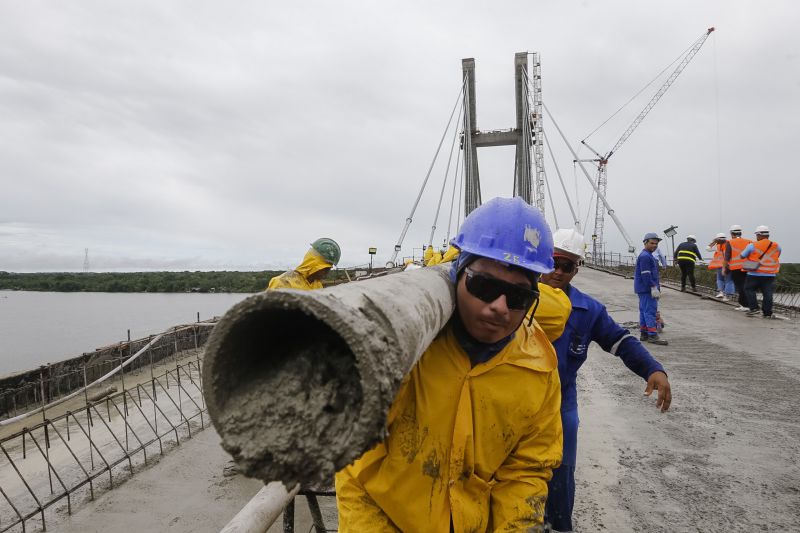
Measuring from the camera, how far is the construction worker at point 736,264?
11.1 meters

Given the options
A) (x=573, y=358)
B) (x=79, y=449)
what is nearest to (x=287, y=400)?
(x=573, y=358)

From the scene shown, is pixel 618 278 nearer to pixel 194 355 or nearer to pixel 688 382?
pixel 688 382

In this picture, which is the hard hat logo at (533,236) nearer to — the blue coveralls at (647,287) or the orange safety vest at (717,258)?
the blue coveralls at (647,287)

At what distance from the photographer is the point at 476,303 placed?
155 cm

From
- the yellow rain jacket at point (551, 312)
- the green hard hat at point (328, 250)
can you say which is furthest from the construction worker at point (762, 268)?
the yellow rain jacket at point (551, 312)

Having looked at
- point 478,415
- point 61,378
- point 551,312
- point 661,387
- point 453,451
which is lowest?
point 61,378

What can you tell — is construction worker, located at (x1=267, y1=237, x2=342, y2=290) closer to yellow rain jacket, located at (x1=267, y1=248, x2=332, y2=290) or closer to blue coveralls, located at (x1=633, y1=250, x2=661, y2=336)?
yellow rain jacket, located at (x1=267, y1=248, x2=332, y2=290)

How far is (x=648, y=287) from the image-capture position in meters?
7.80

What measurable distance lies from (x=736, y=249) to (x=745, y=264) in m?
1.48

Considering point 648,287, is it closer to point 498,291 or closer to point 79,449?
point 498,291

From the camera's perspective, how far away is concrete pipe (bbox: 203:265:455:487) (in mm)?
809

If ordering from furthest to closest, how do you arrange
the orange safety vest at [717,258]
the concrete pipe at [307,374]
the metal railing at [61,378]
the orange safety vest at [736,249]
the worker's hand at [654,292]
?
the orange safety vest at [717,258]
the orange safety vest at [736,249]
the metal railing at [61,378]
the worker's hand at [654,292]
the concrete pipe at [307,374]

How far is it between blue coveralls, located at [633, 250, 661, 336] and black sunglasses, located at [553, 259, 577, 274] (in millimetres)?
5339

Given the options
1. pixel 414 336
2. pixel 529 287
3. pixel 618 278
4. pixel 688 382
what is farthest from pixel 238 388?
Answer: pixel 618 278
